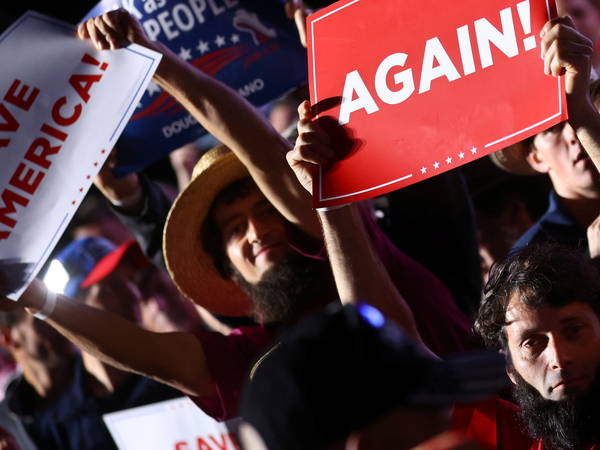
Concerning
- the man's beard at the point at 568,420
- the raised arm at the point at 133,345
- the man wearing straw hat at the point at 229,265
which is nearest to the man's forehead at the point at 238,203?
the man wearing straw hat at the point at 229,265

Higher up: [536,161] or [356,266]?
[356,266]

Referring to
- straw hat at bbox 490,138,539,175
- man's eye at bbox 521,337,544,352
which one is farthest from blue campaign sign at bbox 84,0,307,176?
man's eye at bbox 521,337,544,352

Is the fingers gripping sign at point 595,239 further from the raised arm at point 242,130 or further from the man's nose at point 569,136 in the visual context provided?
the raised arm at point 242,130

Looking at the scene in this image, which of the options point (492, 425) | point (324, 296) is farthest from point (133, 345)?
point (492, 425)

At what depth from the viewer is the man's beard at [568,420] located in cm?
154

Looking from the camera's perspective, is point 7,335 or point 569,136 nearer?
point 569,136

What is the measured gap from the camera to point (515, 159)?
214cm

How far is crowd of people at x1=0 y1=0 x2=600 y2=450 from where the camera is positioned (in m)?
1.16

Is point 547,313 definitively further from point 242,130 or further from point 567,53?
point 242,130

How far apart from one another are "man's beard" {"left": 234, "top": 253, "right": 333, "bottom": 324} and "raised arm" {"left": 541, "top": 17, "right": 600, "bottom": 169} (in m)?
0.89

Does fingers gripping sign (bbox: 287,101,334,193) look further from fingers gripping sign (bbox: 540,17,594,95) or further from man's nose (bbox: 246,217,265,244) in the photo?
man's nose (bbox: 246,217,265,244)

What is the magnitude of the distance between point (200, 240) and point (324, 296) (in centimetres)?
40

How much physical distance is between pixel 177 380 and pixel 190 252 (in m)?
0.37

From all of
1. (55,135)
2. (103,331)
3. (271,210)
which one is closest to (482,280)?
(271,210)
